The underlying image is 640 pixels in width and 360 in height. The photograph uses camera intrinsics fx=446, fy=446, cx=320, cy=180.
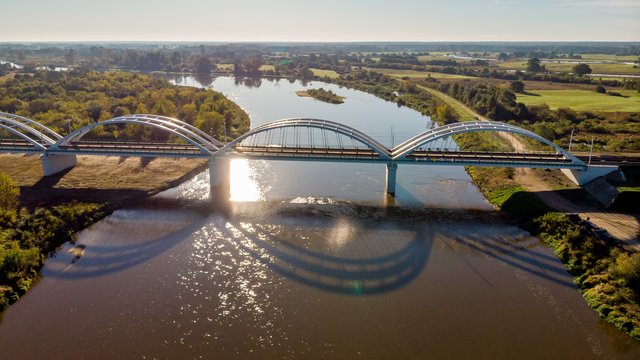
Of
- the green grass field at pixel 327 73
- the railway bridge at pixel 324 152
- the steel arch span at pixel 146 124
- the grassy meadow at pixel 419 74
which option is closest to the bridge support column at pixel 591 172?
the railway bridge at pixel 324 152

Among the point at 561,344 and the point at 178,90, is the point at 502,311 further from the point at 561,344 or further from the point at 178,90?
the point at 178,90

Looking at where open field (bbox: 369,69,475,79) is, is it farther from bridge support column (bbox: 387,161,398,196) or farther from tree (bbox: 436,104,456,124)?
bridge support column (bbox: 387,161,398,196)

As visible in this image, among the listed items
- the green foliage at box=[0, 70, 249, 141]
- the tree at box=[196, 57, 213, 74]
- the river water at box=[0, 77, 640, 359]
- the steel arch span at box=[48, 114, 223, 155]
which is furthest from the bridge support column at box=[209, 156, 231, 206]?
the tree at box=[196, 57, 213, 74]

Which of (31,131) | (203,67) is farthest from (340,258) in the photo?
(203,67)

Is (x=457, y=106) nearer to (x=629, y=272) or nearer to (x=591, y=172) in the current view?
(x=591, y=172)

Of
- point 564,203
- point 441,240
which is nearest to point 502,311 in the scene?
point 441,240

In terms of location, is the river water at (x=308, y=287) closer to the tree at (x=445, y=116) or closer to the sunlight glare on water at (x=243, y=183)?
the sunlight glare on water at (x=243, y=183)
